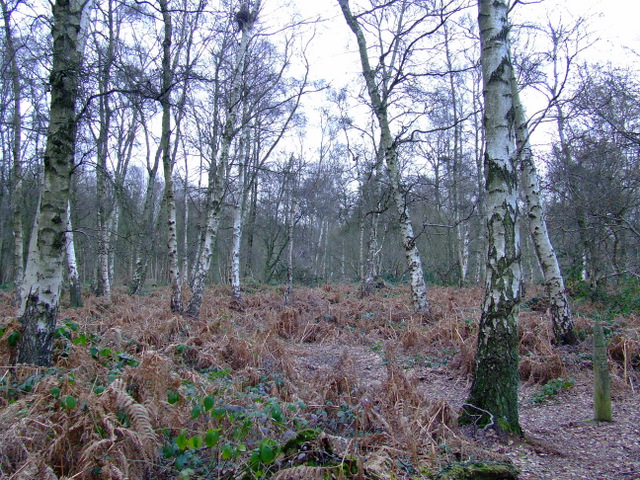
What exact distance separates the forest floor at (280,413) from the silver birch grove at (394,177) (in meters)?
2.88

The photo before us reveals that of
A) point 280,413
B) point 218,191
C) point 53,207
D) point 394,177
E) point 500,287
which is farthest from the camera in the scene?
point 394,177

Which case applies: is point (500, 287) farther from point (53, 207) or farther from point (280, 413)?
point (53, 207)


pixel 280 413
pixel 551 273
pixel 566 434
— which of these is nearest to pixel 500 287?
pixel 566 434

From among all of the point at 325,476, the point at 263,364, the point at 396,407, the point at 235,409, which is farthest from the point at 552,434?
the point at 263,364

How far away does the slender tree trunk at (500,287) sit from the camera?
3.66 metres

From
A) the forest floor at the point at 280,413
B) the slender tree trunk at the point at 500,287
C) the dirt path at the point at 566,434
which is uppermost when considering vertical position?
the slender tree trunk at the point at 500,287

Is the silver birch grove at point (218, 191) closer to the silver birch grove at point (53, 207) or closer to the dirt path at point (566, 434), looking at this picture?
the dirt path at point (566, 434)

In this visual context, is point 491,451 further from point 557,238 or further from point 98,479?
point 557,238

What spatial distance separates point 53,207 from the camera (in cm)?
416

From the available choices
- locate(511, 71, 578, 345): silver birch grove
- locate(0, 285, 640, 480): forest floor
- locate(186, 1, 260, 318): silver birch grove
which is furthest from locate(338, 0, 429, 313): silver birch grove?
locate(511, 71, 578, 345): silver birch grove

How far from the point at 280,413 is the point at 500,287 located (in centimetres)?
215

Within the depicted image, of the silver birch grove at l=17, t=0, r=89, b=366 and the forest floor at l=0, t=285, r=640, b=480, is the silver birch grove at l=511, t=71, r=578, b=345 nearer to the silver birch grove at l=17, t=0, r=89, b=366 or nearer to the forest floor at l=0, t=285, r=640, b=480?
the forest floor at l=0, t=285, r=640, b=480

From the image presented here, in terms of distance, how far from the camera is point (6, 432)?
274 cm

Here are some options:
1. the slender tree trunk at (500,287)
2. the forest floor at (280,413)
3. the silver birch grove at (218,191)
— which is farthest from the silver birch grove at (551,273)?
the silver birch grove at (218,191)
